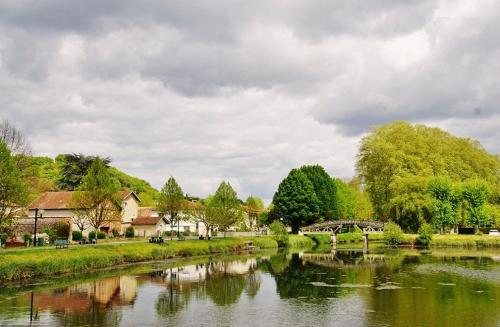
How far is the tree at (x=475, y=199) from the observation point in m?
86.4

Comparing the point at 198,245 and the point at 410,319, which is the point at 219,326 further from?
the point at 198,245

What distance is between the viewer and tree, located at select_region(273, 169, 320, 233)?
104 metres

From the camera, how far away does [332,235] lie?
10344 cm

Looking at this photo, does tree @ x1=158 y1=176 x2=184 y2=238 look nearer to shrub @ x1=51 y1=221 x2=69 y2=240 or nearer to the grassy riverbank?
the grassy riverbank

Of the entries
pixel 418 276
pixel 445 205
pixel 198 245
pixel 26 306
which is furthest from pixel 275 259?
pixel 26 306

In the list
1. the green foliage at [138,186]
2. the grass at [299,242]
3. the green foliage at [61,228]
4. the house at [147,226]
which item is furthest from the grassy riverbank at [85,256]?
the green foliage at [138,186]

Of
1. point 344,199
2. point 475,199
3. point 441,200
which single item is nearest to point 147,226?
point 441,200

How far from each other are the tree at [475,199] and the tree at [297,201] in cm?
2975

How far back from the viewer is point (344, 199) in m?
130

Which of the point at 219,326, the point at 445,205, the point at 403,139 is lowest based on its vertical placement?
the point at 219,326

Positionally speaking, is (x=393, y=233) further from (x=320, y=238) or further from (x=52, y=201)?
(x=52, y=201)

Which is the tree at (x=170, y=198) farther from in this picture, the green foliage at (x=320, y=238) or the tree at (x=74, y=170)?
the green foliage at (x=320, y=238)

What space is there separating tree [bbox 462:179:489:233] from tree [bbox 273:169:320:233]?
29.8 metres

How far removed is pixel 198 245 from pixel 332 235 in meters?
42.2
